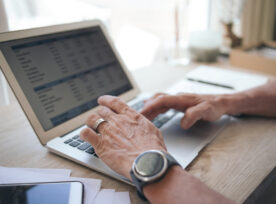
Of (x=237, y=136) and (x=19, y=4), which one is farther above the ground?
(x=19, y=4)

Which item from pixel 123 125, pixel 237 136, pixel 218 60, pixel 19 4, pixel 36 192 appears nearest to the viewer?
pixel 36 192

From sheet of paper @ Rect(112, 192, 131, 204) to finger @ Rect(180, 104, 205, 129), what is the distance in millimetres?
267

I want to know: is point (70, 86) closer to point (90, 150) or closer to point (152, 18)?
point (90, 150)

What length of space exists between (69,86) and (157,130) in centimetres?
30

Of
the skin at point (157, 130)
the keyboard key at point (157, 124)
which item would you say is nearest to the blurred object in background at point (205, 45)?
the skin at point (157, 130)

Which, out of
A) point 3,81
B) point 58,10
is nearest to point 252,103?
point 3,81

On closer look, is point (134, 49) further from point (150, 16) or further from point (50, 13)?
point (50, 13)

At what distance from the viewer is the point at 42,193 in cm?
51

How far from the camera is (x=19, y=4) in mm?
1834

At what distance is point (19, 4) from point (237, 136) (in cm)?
168

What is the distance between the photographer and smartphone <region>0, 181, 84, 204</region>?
0.49 metres

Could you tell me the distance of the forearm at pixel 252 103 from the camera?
0.85 metres

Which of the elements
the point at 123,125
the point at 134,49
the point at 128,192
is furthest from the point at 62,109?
the point at 134,49

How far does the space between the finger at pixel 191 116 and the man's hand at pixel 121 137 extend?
112 mm
